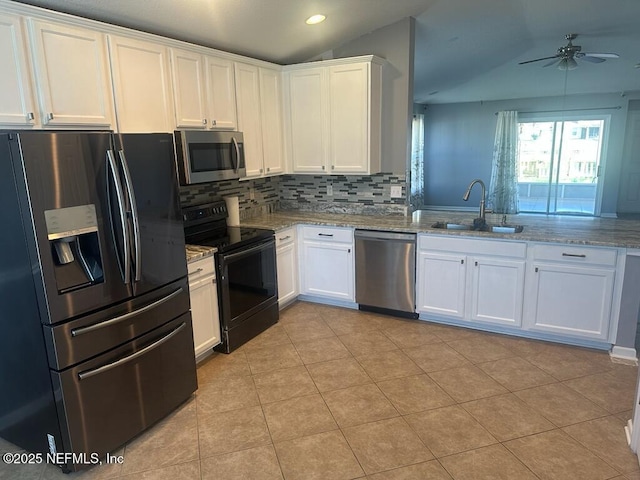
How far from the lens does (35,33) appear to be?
221 cm

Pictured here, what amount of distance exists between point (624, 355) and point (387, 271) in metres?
1.85

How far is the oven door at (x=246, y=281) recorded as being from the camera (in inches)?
124

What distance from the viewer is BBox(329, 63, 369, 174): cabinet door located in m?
3.79

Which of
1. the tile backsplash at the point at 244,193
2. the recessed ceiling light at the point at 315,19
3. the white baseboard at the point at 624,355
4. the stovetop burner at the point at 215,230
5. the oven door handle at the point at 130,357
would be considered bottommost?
the white baseboard at the point at 624,355

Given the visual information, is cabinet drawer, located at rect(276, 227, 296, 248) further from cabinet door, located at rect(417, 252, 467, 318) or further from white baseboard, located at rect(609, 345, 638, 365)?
white baseboard, located at rect(609, 345, 638, 365)

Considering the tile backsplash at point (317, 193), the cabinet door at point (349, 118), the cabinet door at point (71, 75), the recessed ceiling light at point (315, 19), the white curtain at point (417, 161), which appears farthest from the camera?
the white curtain at point (417, 161)

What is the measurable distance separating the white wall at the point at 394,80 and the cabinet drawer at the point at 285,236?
3.66 feet

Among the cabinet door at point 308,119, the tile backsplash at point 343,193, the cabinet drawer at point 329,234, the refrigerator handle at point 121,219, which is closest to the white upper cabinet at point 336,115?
the cabinet door at point 308,119

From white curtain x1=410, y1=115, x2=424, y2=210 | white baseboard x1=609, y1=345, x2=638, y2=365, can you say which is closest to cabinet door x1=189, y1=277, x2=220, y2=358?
white baseboard x1=609, y1=345, x2=638, y2=365

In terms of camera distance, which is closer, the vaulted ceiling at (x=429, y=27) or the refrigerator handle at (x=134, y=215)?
the refrigerator handle at (x=134, y=215)

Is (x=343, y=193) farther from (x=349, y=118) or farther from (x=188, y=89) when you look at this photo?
(x=188, y=89)

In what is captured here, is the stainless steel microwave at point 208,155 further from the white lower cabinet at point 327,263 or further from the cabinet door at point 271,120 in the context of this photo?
the white lower cabinet at point 327,263

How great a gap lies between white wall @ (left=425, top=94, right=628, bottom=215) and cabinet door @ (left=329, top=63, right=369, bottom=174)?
235 inches

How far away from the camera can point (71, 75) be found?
239cm
